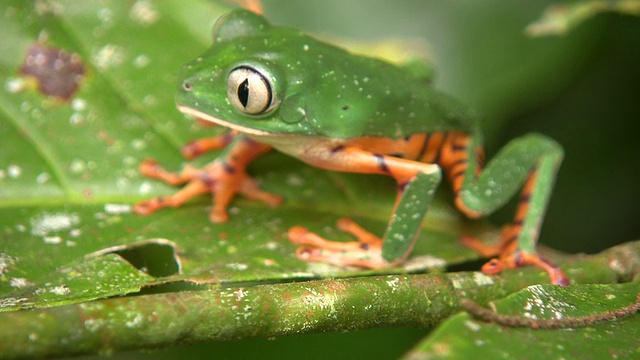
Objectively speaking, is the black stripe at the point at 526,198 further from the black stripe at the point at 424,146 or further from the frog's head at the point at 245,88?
the frog's head at the point at 245,88

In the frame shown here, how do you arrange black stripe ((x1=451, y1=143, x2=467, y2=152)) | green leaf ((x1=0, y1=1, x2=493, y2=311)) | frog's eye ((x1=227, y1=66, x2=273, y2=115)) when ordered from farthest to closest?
black stripe ((x1=451, y1=143, x2=467, y2=152)) < frog's eye ((x1=227, y1=66, x2=273, y2=115)) < green leaf ((x1=0, y1=1, x2=493, y2=311))

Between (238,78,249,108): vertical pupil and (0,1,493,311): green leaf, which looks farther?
(238,78,249,108): vertical pupil

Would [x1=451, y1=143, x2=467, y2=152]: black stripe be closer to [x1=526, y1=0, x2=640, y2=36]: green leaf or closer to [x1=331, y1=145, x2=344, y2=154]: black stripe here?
[x1=331, y1=145, x2=344, y2=154]: black stripe

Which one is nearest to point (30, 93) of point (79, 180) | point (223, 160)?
point (79, 180)

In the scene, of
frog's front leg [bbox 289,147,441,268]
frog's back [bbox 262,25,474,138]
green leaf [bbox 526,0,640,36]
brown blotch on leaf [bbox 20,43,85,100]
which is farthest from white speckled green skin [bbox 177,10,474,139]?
green leaf [bbox 526,0,640,36]

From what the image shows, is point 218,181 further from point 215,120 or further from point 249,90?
point 249,90

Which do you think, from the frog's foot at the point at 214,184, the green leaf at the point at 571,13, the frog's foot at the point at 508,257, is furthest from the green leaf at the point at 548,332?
the green leaf at the point at 571,13

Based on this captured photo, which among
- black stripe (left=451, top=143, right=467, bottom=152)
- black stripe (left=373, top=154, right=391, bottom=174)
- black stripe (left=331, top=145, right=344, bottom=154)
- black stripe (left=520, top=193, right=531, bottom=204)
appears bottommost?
black stripe (left=520, top=193, right=531, bottom=204)
